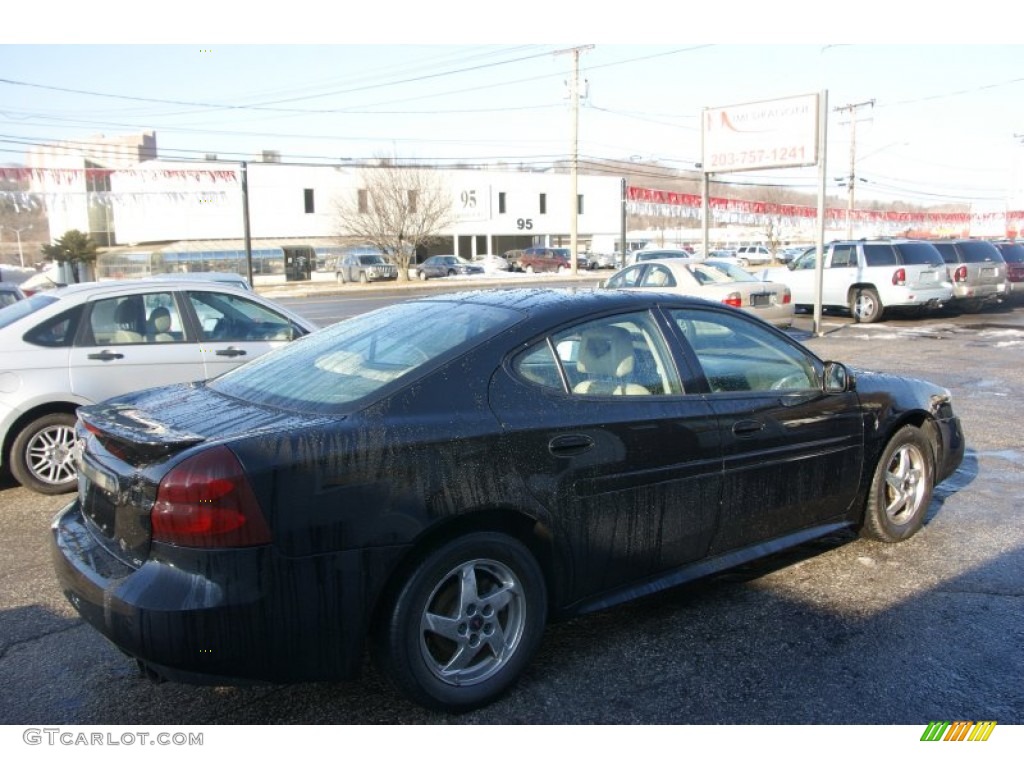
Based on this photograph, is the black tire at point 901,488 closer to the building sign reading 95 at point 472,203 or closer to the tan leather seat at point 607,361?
the tan leather seat at point 607,361

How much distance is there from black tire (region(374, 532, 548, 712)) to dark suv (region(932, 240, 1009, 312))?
61.7ft

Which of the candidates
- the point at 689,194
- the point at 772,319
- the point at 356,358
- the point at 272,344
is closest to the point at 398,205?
the point at 689,194

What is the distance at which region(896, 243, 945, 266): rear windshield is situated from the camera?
18.8 meters

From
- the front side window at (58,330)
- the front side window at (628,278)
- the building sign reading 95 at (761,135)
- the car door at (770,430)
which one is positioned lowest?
the car door at (770,430)

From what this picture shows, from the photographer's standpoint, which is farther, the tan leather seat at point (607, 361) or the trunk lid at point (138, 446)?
the tan leather seat at point (607, 361)

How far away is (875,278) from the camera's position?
1888cm

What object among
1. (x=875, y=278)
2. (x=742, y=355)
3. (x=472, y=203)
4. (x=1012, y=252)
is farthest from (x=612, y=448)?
(x=472, y=203)

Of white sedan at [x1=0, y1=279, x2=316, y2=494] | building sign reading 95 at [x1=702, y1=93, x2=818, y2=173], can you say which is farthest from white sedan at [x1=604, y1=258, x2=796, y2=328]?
white sedan at [x1=0, y1=279, x2=316, y2=494]

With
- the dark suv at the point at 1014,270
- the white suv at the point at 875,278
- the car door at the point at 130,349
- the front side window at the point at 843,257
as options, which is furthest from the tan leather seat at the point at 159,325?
the dark suv at the point at 1014,270

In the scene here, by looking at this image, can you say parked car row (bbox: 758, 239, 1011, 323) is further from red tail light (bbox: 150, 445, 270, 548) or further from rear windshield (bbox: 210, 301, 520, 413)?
red tail light (bbox: 150, 445, 270, 548)

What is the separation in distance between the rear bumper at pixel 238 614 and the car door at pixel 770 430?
1.81 m

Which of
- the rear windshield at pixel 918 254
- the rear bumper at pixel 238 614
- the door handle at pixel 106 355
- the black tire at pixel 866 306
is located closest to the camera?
the rear bumper at pixel 238 614

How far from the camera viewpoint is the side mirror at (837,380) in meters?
4.43

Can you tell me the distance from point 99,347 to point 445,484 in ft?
14.4
